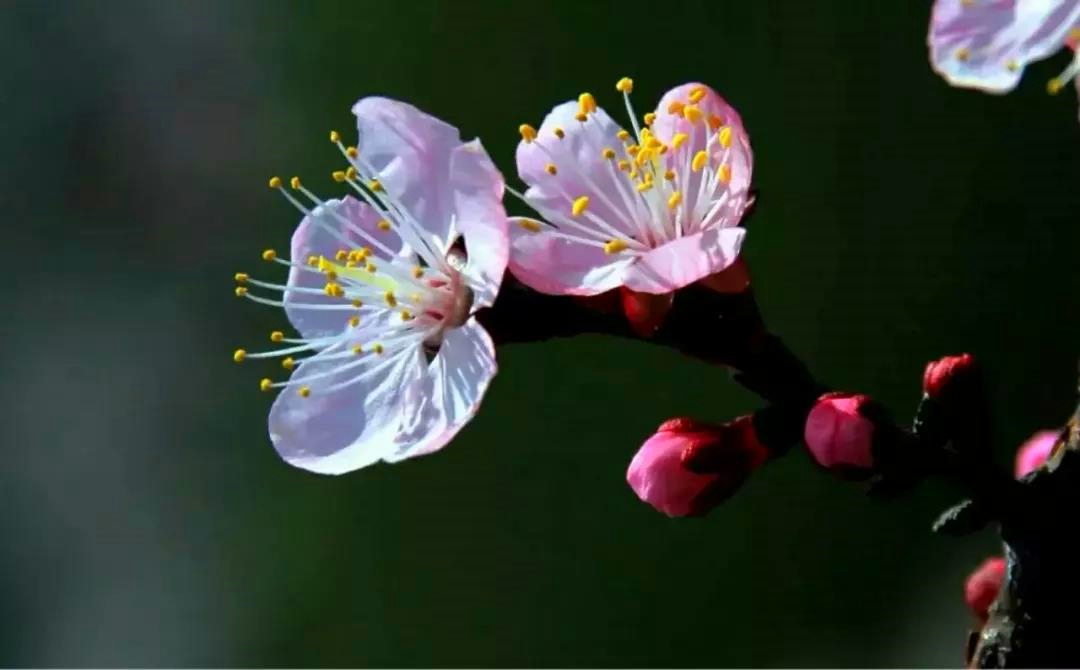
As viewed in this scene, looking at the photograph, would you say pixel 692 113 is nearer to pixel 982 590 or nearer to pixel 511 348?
pixel 982 590

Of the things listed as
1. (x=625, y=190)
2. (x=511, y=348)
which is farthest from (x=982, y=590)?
(x=511, y=348)

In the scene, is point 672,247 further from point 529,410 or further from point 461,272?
point 529,410

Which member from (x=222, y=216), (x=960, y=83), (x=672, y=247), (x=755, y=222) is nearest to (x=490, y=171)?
(x=672, y=247)

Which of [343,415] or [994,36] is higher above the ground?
[994,36]

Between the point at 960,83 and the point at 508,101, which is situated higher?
the point at 960,83

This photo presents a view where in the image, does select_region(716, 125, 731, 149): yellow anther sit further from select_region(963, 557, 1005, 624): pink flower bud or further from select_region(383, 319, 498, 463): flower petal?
select_region(963, 557, 1005, 624): pink flower bud

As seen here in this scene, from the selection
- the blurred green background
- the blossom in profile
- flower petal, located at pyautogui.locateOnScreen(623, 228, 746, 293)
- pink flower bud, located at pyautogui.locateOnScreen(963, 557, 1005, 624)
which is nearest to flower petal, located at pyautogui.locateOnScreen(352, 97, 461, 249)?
the blossom in profile
